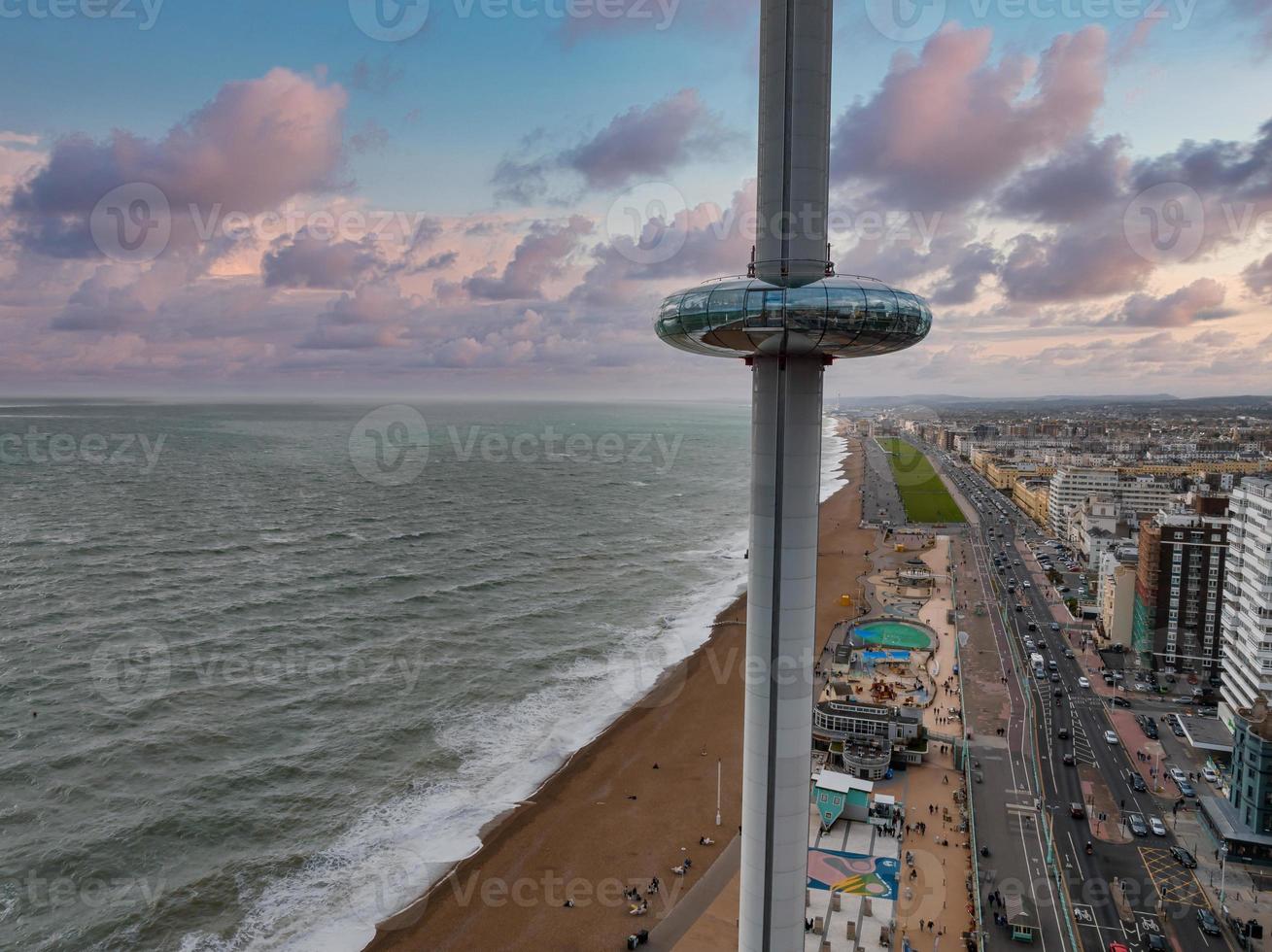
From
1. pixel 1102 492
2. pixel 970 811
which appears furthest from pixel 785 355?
pixel 1102 492

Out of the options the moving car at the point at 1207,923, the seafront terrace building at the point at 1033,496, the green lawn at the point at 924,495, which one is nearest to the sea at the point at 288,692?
the moving car at the point at 1207,923

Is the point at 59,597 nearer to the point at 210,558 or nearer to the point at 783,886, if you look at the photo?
the point at 210,558

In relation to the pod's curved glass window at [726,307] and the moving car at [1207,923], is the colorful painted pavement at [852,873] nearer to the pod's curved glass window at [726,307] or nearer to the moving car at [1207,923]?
the moving car at [1207,923]

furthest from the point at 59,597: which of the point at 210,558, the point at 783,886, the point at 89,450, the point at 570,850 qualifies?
the point at 89,450

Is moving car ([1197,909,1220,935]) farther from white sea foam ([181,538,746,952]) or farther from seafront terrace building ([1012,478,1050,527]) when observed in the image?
seafront terrace building ([1012,478,1050,527])

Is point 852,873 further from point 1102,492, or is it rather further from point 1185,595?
point 1102,492

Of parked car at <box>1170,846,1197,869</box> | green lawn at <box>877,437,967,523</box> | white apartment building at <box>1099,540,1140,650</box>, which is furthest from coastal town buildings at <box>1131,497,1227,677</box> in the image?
green lawn at <box>877,437,967,523</box>
